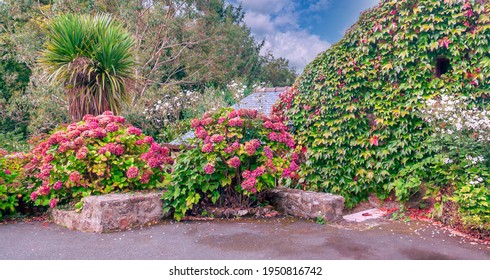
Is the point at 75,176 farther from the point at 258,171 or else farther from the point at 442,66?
the point at 442,66

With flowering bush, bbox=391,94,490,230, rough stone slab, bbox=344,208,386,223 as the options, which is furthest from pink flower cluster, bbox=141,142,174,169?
flowering bush, bbox=391,94,490,230

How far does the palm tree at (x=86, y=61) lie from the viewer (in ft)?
24.7

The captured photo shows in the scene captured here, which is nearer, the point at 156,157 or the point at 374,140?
the point at 156,157

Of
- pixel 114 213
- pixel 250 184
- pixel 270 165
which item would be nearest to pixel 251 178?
Answer: pixel 250 184

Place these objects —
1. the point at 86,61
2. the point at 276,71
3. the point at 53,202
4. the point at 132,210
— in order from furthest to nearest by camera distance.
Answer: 1. the point at 276,71
2. the point at 86,61
3. the point at 53,202
4. the point at 132,210

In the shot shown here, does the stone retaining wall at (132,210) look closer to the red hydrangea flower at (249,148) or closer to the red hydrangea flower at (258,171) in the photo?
the red hydrangea flower at (258,171)

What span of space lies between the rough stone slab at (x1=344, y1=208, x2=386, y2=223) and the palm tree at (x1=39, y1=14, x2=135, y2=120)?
16.3 ft

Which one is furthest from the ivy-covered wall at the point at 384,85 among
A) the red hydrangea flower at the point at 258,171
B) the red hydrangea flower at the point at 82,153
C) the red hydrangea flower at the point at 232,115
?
the red hydrangea flower at the point at 82,153

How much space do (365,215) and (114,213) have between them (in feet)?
12.0

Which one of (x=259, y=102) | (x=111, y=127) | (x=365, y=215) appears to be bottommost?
(x=365, y=215)

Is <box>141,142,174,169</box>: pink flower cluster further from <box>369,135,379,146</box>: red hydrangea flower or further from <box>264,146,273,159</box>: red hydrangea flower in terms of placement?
<box>369,135,379,146</box>: red hydrangea flower

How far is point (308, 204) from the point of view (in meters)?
5.54

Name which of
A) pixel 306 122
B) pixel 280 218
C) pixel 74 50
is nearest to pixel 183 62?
pixel 74 50

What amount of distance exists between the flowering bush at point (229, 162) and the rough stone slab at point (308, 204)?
0.32 meters
